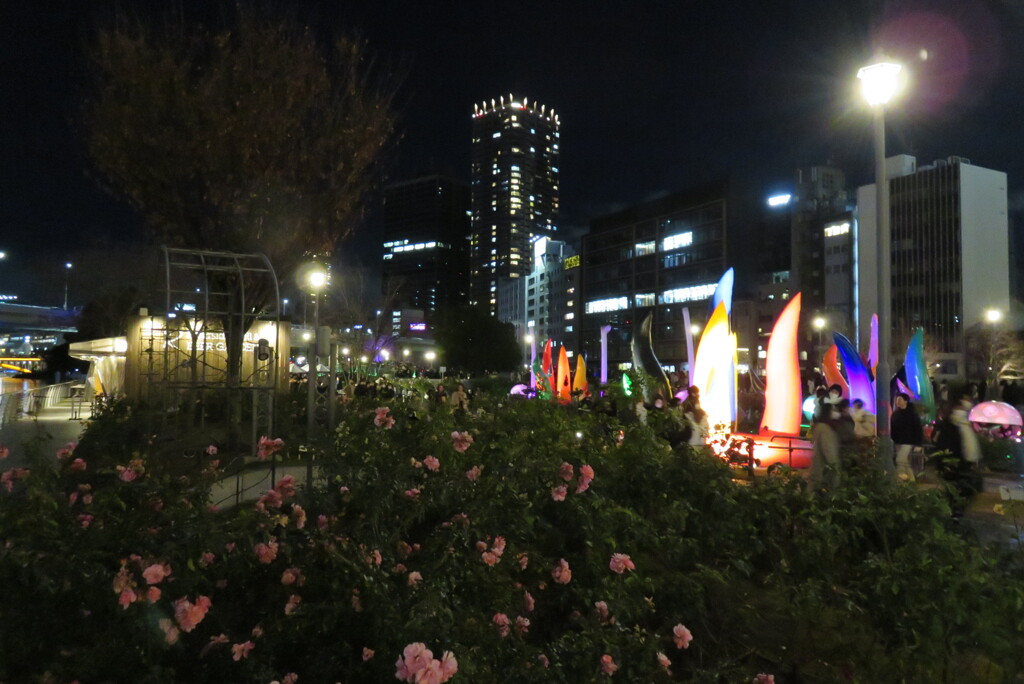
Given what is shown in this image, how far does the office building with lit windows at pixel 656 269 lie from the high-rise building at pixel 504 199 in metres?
83.3

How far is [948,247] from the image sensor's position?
67188 millimetres

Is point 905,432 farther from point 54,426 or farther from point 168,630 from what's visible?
point 54,426

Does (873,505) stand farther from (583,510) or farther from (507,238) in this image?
(507,238)

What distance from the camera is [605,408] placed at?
702cm

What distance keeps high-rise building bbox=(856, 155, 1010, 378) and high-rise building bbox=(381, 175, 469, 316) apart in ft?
339

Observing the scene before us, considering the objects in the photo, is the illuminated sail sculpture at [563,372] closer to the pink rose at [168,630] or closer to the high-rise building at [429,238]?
the pink rose at [168,630]

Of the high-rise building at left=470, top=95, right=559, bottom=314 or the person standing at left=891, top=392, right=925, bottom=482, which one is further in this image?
the high-rise building at left=470, top=95, right=559, bottom=314

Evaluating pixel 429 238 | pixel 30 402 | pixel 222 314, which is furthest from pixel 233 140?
pixel 429 238

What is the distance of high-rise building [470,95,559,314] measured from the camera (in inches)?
7156

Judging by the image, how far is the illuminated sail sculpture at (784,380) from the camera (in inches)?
593

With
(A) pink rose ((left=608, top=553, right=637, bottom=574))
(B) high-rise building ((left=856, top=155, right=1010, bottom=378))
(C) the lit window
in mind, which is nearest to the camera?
(A) pink rose ((left=608, top=553, right=637, bottom=574))

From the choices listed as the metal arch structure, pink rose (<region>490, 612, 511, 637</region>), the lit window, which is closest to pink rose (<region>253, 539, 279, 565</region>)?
pink rose (<region>490, 612, 511, 637</region>)

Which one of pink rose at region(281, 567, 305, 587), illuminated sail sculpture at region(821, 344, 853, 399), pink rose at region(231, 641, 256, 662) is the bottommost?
pink rose at region(231, 641, 256, 662)

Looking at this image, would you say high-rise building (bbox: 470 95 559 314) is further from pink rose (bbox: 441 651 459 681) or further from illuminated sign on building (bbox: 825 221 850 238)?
pink rose (bbox: 441 651 459 681)
